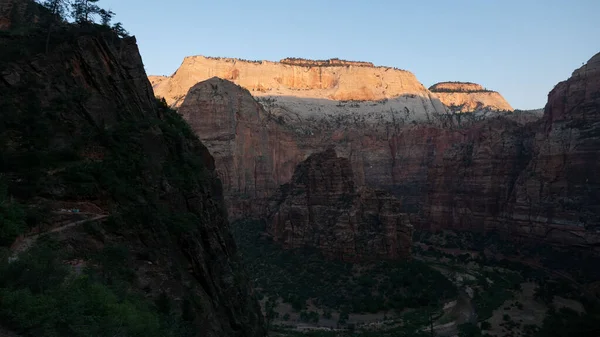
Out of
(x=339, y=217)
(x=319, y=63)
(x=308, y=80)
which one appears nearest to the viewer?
(x=339, y=217)

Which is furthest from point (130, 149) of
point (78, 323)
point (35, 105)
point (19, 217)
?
point (78, 323)

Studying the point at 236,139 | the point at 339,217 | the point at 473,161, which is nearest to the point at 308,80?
the point at 236,139

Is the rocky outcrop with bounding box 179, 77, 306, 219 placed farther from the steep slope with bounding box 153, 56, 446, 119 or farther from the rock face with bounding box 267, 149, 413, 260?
the steep slope with bounding box 153, 56, 446, 119

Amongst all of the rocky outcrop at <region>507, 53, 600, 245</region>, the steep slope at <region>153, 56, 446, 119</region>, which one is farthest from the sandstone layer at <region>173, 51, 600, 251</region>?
the steep slope at <region>153, 56, 446, 119</region>

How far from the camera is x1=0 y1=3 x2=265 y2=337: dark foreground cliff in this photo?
11.5 m

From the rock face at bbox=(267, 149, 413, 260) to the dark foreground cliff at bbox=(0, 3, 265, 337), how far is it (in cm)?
2835

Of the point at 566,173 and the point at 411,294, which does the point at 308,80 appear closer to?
the point at 566,173

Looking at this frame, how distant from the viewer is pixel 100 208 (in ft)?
55.4

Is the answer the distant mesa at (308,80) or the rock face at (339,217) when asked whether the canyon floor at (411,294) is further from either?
the distant mesa at (308,80)

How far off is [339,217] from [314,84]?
138m

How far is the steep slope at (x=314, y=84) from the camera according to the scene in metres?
159

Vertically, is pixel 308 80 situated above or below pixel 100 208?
above

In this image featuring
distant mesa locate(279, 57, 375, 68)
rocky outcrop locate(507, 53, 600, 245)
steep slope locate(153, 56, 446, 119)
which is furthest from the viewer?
distant mesa locate(279, 57, 375, 68)

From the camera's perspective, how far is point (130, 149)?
1970 cm
